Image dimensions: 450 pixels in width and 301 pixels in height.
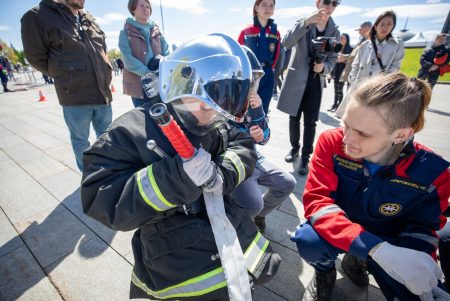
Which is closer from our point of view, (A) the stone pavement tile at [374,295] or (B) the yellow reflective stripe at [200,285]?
(B) the yellow reflective stripe at [200,285]

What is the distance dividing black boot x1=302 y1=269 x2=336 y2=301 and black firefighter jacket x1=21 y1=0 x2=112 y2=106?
288 cm

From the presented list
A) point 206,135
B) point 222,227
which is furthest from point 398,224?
point 206,135

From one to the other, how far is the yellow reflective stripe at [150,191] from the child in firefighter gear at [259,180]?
0.89 m

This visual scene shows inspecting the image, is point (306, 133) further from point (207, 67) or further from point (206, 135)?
point (207, 67)

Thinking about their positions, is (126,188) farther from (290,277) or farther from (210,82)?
(290,277)

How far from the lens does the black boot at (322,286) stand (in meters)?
1.53

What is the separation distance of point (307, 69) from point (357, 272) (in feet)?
7.71

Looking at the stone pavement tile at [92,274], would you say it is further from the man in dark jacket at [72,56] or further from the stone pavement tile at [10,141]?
the stone pavement tile at [10,141]

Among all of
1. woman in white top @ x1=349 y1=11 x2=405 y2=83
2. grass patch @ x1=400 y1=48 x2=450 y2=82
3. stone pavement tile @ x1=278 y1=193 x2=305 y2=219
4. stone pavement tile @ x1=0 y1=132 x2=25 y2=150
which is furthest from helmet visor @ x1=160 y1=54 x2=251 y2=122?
grass patch @ x1=400 y1=48 x2=450 y2=82

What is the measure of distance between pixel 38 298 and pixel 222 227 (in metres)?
1.50

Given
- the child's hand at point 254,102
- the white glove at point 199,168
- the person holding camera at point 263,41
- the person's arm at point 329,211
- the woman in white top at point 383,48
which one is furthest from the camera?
the woman in white top at point 383,48

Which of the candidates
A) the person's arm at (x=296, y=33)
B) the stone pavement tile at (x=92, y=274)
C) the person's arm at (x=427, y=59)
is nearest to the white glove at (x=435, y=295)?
the stone pavement tile at (x=92, y=274)

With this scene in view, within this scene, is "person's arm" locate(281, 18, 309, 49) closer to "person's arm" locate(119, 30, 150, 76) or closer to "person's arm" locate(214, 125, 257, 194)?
"person's arm" locate(119, 30, 150, 76)

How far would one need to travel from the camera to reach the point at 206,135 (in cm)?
137
